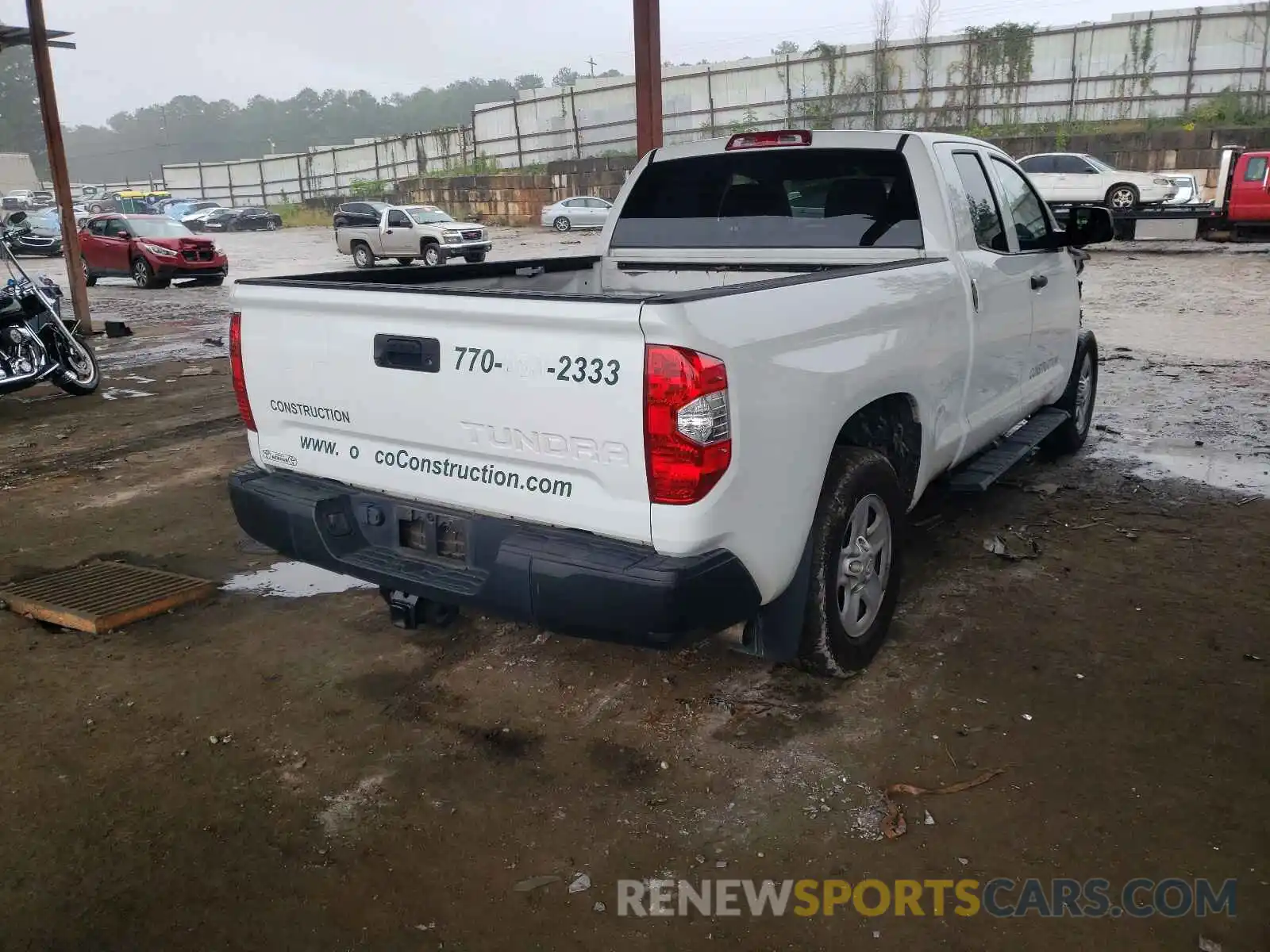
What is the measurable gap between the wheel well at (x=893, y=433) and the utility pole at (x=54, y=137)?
1168 cm

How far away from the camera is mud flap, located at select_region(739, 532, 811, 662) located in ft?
10.8

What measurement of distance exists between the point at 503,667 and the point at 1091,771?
2.08 m

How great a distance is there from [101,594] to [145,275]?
20.0m

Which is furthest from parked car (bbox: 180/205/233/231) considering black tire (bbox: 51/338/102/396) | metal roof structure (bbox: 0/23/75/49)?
black tire (bbox: 51/338/102/396)

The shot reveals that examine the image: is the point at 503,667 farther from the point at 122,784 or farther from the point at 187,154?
the point at 187,154

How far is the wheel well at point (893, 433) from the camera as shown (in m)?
3.68

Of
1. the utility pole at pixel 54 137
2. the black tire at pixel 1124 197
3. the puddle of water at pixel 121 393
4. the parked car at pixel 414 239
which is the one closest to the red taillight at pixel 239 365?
the puddle of water at pixel 121 393

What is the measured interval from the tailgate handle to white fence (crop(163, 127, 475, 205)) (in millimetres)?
44785

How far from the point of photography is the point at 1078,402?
6.48m

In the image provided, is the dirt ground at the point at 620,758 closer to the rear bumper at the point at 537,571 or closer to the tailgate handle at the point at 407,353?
the rear bumper at the point at 537,571

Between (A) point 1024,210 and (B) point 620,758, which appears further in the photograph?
(A) point 1024,210

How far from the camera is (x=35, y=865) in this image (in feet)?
9.19

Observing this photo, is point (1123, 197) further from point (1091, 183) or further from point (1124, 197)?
point (1091, 183)

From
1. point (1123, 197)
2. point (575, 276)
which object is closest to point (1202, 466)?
point (575, 276)
